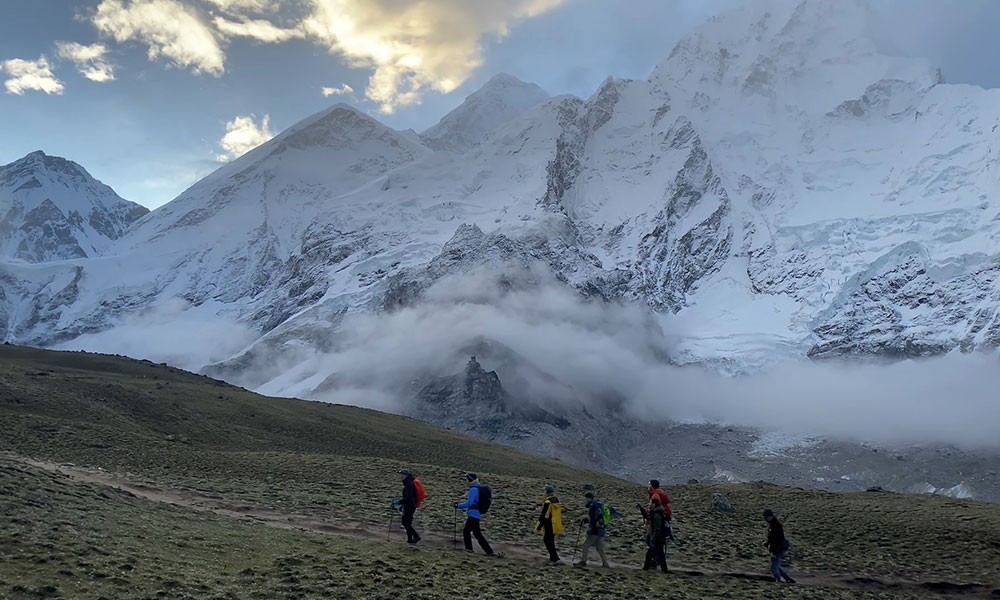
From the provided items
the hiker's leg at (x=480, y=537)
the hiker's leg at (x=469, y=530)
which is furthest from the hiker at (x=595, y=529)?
the hiker's leg at (x=469, y=530)

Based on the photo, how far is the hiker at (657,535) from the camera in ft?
83.5

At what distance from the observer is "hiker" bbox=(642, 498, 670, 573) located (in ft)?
83.5

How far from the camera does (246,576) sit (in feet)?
64.0

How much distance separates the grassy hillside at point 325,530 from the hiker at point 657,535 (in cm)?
96

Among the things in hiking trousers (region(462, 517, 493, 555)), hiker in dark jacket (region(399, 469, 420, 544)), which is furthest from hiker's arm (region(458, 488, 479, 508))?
hiker in dark jacket (region(399, 469, 420, 544))

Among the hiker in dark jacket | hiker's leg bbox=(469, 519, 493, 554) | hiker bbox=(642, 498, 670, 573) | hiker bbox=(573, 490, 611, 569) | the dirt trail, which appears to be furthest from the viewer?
the dirt trail

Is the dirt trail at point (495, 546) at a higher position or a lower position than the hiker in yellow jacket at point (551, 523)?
lower

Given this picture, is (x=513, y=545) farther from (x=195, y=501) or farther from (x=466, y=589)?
(x=195, y=501)

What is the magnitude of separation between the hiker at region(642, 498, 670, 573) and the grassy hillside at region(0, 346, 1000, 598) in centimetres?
96

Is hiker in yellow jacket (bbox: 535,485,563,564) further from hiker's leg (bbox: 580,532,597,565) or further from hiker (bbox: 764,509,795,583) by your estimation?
hiker (bbox: 764,509,795,583)

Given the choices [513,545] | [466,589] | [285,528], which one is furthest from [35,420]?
[466,589]

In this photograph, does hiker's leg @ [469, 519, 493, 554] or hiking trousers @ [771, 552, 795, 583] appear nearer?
hiker's leg @ [469, 519, 493, 554]

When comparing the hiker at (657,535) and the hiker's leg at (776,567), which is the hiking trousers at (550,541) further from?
the hiker's leg at (776,567)

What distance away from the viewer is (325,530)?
28.2 m
